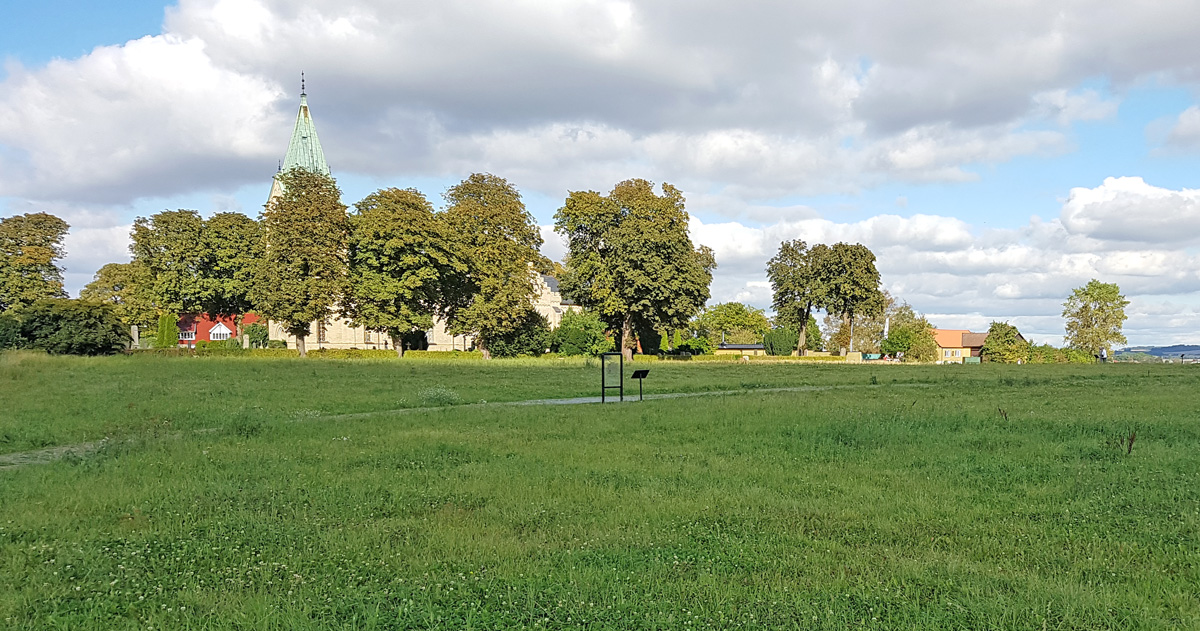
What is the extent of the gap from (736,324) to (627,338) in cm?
4794

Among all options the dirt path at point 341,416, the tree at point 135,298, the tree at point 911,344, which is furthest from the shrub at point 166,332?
the tree at point 911,344

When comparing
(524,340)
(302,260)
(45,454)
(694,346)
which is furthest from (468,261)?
(45,454)

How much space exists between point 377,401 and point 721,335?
87.9 meters

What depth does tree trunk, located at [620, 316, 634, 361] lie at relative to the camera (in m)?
61.5

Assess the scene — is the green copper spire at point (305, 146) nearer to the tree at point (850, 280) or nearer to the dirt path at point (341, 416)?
the tree at point (850, 280)

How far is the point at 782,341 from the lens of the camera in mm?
88750

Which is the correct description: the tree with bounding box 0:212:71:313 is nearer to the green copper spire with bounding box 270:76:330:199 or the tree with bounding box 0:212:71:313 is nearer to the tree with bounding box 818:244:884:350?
the green copper spire with bounding box 270:76:330:199

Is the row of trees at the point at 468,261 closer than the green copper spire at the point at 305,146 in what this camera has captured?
Yes

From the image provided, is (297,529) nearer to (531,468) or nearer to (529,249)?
(531,468)

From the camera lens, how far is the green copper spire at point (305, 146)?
280 ft

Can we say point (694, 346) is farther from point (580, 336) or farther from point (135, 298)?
point (135, 298)

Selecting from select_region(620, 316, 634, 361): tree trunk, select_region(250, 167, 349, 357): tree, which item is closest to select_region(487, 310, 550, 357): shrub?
select_region(620, 316, 634, 361): tree trunk

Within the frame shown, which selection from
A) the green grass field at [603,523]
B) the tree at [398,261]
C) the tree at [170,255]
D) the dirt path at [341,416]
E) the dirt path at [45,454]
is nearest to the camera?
the green grass field at [603,523]

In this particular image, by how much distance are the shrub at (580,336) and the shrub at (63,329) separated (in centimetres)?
2977
